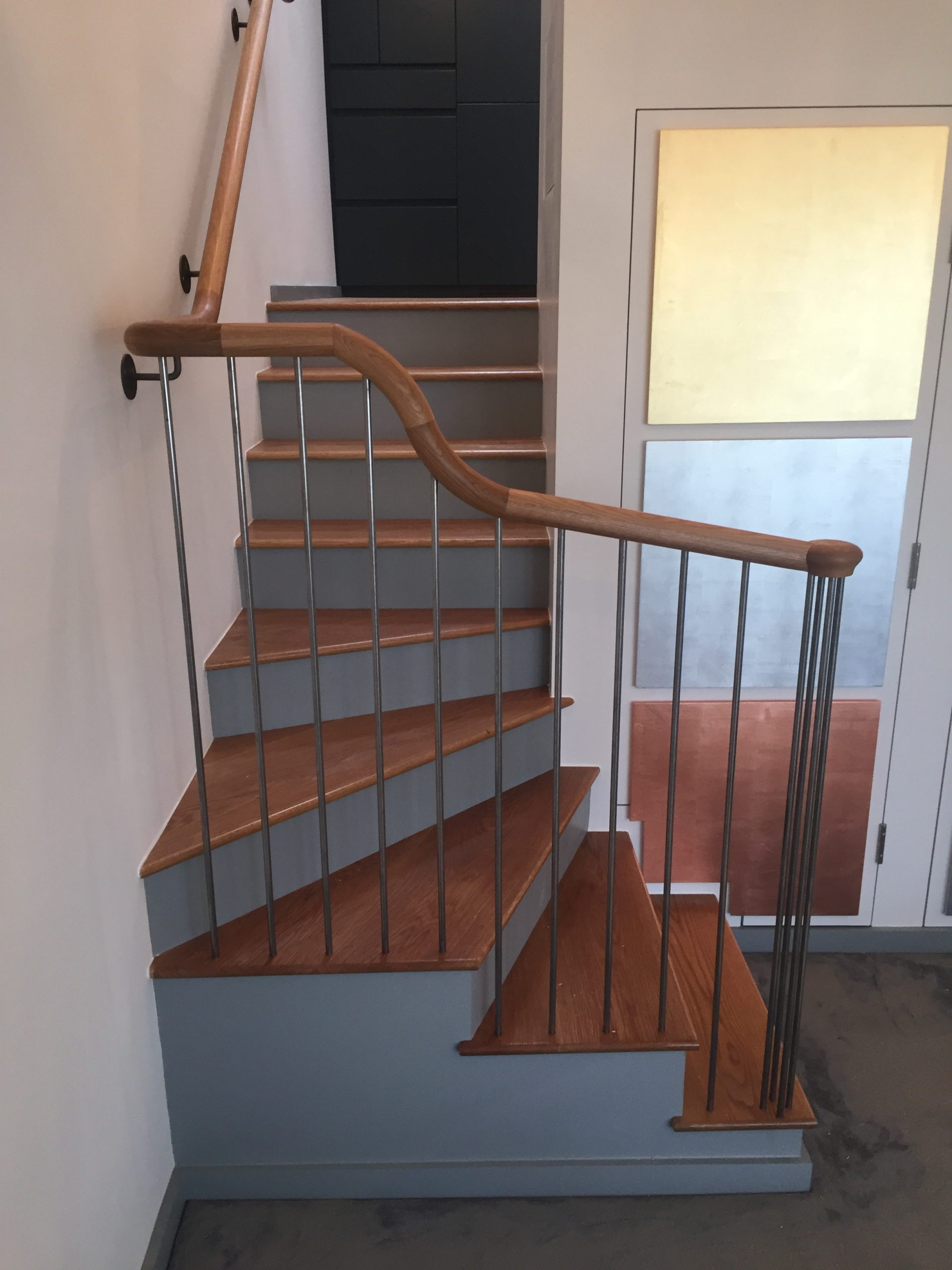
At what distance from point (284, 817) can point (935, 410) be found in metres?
1.69

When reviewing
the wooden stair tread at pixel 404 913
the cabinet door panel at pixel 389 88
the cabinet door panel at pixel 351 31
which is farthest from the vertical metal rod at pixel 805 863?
the cabinet door panel at pixel 351 31

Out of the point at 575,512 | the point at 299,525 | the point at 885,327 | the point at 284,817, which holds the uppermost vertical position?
the point at 885,327

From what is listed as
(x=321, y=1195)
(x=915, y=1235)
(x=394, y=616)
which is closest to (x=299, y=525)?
(x=394, y=616)

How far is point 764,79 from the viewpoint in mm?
1915

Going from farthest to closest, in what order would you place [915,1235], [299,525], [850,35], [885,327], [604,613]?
[299,525]
[604,613]
[885,327]
[850,35]
[915,1235]

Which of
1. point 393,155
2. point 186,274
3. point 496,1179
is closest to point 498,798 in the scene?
point 496,1179

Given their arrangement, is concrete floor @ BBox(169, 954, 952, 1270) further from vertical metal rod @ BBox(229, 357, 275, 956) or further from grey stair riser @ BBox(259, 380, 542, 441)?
grey stair riser @ BBox(259, 380, 542, 441)

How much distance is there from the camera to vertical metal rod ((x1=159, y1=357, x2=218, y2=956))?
1439 mm

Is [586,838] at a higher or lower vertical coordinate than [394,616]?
lower

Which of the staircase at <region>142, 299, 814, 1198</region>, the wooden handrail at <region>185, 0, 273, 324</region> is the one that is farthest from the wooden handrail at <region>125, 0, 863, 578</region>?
the staircase at <region>142, 299, 814, 1198</region>

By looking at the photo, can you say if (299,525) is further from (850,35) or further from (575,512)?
(850,35)

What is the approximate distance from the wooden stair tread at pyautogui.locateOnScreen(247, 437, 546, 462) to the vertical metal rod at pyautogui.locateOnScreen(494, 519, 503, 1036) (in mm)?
893

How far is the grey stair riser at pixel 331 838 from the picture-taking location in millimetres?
1632

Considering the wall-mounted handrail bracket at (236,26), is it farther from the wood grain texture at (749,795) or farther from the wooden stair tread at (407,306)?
the wood grain texture at (749,795)
